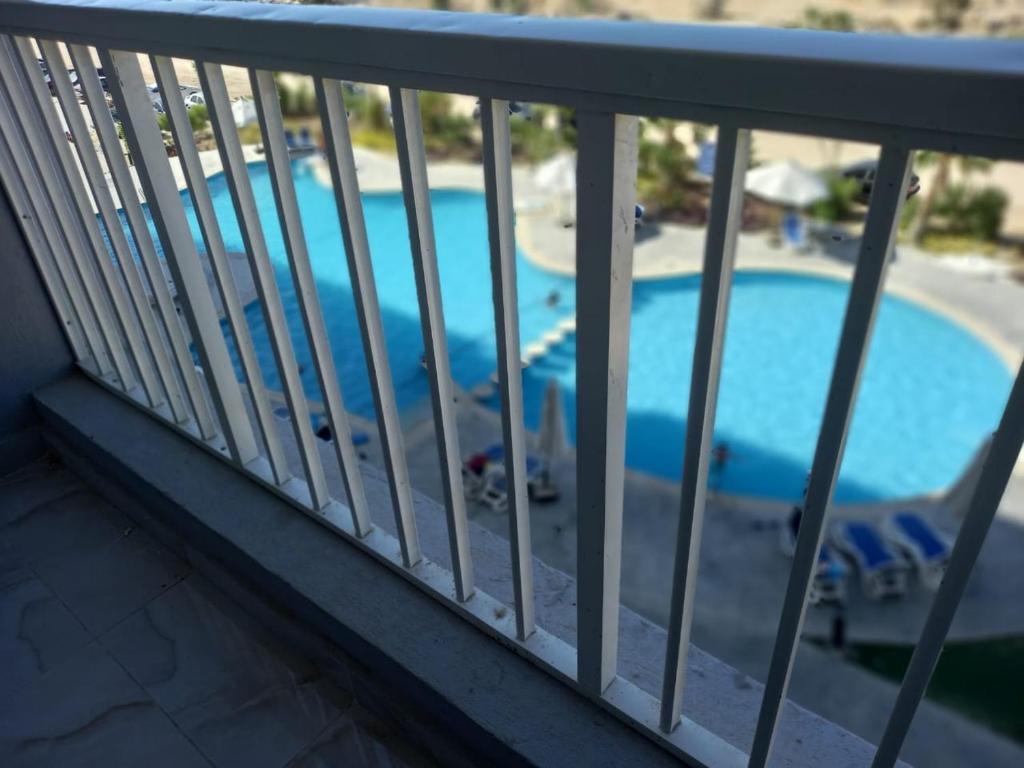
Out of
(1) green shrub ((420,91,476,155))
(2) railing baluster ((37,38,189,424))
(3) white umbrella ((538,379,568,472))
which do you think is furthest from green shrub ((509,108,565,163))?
(2) railing baluster ((37,38,189,424))

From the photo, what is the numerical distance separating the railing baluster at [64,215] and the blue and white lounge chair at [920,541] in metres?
6.44

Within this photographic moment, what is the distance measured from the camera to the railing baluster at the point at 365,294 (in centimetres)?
119

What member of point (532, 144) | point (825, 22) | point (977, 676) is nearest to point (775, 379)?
point (532, 144)

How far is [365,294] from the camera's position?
1369 millimetres

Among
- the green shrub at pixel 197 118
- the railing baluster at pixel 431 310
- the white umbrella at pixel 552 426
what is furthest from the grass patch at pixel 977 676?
the green shrub at pixel 197 118

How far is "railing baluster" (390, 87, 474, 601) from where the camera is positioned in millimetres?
1089

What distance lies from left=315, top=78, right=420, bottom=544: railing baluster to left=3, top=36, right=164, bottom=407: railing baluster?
0.96m

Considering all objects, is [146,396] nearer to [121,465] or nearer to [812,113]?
[121,465]

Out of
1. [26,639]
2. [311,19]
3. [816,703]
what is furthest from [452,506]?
[816,703]

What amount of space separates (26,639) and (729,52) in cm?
238

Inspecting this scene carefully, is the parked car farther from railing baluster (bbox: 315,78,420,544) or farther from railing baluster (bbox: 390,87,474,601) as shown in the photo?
railing baluster (bbox: 315,78,420,544)

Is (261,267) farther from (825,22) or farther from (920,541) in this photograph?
(920,541)

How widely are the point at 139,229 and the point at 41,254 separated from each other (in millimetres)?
872

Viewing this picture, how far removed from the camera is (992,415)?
30.8 ft
